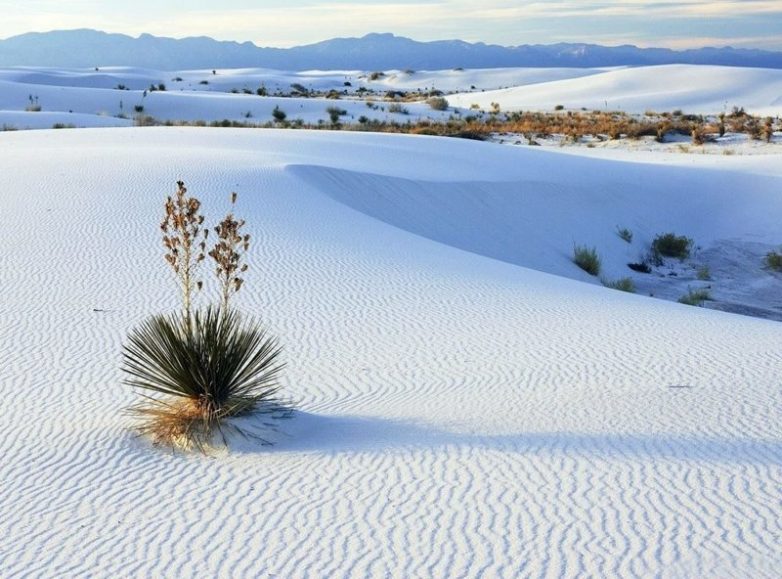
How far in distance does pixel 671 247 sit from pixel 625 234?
877mm

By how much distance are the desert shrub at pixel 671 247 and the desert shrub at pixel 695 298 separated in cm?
283

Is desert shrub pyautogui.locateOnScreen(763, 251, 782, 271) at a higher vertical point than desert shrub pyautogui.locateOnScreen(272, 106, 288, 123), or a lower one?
lower

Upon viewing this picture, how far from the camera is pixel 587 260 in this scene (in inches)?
648

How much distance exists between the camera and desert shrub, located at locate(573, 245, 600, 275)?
641 inches

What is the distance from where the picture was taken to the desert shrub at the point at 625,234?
61.5ft

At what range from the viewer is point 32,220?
13.2 meters

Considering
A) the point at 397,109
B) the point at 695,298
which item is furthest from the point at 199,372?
the point at 397,109

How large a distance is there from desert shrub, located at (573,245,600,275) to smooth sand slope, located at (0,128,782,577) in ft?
11.7

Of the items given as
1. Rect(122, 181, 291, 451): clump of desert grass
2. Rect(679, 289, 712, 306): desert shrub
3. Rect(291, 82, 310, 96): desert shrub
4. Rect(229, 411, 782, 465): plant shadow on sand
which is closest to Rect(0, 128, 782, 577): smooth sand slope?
Rect(229, 411, 782, 465): plant shadow on sand

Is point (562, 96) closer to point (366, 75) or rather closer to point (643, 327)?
point (366, 75)

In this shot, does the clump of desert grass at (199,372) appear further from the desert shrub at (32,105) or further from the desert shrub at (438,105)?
the desert shrub at (438,105)

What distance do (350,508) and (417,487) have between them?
0.42m

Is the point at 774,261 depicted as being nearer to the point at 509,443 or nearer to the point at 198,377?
the point at 509,443

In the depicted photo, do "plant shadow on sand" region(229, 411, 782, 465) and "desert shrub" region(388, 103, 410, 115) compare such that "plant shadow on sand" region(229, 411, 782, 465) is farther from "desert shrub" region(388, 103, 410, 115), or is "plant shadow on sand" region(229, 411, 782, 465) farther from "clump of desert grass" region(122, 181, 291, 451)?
"desert shrub" region(388, 103, 410, 115)
